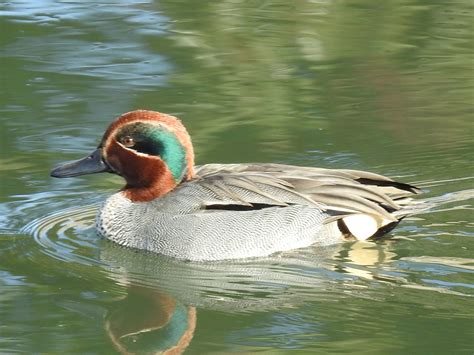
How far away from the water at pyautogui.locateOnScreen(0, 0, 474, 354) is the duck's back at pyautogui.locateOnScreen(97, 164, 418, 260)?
0.35 ft

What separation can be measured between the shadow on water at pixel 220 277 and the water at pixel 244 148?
0.6 inches

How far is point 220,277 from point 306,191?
3.05ft

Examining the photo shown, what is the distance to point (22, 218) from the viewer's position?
29.7 ft

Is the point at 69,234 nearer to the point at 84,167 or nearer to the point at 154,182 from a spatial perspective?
the point at 84,167

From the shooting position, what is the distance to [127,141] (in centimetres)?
879

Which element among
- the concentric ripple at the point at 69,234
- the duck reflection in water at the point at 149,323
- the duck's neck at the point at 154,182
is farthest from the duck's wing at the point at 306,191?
the duck reflection in water at the point at 149,323

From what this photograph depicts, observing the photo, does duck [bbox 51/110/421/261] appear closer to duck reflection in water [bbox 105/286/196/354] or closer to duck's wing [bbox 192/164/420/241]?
duck's wing [bbox 192/164/420/241]

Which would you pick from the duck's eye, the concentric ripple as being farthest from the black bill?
the concentric ripple

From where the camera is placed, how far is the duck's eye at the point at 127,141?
8.77 metres

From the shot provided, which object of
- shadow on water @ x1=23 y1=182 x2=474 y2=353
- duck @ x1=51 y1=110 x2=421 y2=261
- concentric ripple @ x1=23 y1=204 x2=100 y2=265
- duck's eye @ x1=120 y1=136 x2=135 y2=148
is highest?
A: duck's eye @ x1=120 y1=136 x2=135 y2=148

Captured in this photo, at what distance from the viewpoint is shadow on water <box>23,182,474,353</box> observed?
289 inches

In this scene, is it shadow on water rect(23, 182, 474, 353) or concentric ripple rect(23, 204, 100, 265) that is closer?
shadow on water rect(23, 182, 474, 353)

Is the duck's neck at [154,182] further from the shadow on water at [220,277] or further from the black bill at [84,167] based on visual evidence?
the shadow on water at [220,277]

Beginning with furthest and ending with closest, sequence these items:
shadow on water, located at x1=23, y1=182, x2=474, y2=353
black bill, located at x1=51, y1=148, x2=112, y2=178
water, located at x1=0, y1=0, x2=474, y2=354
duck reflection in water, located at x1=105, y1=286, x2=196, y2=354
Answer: black bill, located at x1=51, y1=148, x2=112, y2=178, shadow on water, located at x1=23, y1=182, x2=474, y2=353, water, located at x1=0, y1=0, x2=474, y2=354, duck reflection in water, located at x1=105, y1=286, x2=196, y2=354
